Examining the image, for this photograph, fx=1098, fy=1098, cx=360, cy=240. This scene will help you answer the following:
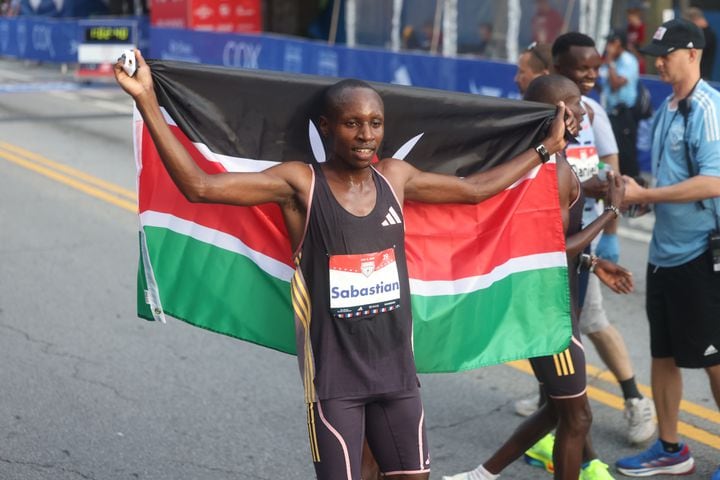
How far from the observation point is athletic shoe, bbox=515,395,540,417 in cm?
609

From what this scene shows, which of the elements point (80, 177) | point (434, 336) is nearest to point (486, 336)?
point (434, 336)

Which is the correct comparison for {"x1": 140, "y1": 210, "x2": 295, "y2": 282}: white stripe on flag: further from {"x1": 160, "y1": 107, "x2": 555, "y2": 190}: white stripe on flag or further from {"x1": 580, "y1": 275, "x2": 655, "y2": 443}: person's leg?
{"x1": 580, "y1": 275, "x2": 655, "y2": 443}: person's leg

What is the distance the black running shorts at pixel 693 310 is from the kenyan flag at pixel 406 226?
88 centimetres

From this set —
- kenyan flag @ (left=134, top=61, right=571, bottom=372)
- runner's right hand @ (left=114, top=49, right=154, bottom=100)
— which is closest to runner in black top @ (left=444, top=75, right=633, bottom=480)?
kenyan flag @ (left=134, top=61, right=571, bottom=372)

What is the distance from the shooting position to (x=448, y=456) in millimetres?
5566

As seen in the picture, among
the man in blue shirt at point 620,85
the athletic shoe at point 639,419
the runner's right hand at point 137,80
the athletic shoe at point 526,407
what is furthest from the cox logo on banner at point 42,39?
the runner's right hand at point 137,80

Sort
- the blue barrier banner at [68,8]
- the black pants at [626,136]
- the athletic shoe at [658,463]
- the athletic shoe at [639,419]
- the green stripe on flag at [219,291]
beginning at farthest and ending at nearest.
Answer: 1. the blue barrier banner at [68,8]
2. the black pants at [626,136]
3. the athletic shoe at [639,419]
4. the athletic shoe at [658,463]
5. the green stripe on flag at [219,291]

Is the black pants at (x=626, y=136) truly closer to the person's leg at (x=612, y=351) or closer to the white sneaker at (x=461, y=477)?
the person's leg at (x=612, y=351)

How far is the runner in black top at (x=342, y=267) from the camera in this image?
3.73 m

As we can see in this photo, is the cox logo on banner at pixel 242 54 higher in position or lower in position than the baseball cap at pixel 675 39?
lower

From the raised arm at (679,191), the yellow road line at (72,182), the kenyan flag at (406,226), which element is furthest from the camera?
the yellow road line at (72,182)

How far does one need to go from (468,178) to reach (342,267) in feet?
2.64

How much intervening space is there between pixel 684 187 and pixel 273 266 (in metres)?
2.04

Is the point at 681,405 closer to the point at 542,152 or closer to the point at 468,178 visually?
the point at 542,152
